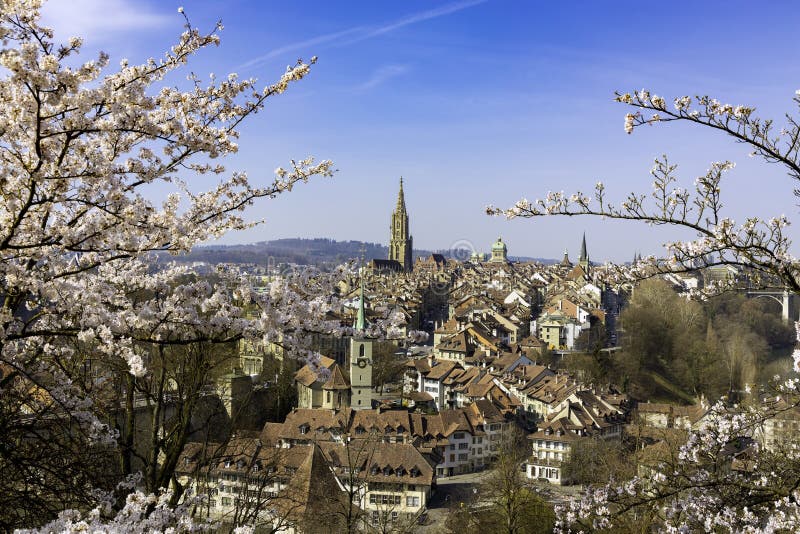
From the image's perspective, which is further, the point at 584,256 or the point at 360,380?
the point at 584,256

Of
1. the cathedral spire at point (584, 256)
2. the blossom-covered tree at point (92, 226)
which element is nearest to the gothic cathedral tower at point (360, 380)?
the blossom-covered tree at point (92, 226)

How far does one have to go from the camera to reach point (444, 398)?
38.2 meters

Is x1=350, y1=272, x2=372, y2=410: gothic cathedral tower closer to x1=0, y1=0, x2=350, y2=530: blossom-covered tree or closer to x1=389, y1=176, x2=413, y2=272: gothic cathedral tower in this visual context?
x1=0, y1=0, x2=350, y2=530: blossom-covered tree

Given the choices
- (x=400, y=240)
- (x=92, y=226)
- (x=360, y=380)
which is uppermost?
(x=400, y=240)

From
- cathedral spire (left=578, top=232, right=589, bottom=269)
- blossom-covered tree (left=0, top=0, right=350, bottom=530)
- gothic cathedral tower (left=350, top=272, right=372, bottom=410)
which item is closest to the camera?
blossom-covered tree (left=0, top=0, right=350, bottom=530)

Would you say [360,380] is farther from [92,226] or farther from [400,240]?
[400,240]

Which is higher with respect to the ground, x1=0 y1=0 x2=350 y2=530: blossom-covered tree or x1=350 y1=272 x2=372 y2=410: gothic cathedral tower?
x1=0 y1=0 x2=350 y2=530: blossom-covered tree

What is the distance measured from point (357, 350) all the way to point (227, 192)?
A: 2779 cm

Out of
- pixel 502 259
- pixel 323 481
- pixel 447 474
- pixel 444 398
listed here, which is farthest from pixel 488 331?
pixel 502 259

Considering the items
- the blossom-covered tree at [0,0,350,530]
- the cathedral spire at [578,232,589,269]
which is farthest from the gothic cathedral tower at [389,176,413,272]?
the blossom-covered tree at [0,0,350,530]

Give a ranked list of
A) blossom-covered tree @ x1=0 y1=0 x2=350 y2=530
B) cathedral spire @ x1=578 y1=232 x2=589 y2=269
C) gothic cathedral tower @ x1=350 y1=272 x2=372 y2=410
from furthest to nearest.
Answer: cathedral spire @ x1=578 y1=232 x2=589 y2=269 < gothic cathedral tower @ x1=350 y1=272 x2=372 y2=410 < blossom-covered tree @ x1=0 y1=0 x2=350 y2=530

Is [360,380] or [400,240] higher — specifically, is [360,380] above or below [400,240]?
below

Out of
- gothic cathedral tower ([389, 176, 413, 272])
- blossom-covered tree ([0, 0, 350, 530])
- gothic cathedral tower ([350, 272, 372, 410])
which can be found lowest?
gothic cathedral tower ([350, 272, 372, 410])

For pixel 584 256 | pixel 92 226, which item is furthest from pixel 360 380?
pixel 584 256
